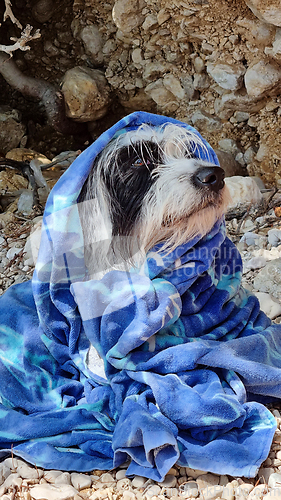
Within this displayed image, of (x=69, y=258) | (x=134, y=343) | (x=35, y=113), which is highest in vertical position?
(x=69, y=258)

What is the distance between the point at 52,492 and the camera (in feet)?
5.42

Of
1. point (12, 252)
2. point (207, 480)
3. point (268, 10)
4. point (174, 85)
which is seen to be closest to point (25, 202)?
point (12, 252)

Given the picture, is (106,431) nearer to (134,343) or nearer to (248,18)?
(134,343)

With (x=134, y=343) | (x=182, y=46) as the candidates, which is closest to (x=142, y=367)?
Answer: (x=134, y=343)

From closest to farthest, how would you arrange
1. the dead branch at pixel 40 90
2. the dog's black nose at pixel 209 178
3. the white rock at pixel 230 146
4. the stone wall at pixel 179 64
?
the dog's black nose at pixel 209 178
the stone wall at pixel 179 64
the white rock at pixel 230 146
the dead branch at pixel 40 90

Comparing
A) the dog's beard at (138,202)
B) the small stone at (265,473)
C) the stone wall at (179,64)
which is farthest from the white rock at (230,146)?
the small stone at (265,473)

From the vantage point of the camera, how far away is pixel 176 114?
4.98 m

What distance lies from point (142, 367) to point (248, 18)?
3034 millimetres

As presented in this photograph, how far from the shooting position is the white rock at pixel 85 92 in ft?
16.0

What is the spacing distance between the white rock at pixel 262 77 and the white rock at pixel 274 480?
3.13m

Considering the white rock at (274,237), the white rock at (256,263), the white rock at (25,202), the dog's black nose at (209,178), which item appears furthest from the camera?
the white rock at (25,202)

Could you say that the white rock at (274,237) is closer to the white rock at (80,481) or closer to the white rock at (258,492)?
the white rock at (258,492)

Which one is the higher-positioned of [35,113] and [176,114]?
[35,113]

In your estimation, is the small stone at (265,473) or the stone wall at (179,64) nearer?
the small stone at (265,473)
